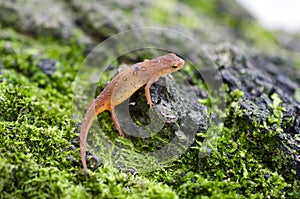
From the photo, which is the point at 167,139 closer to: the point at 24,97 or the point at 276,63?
the point at 24,97

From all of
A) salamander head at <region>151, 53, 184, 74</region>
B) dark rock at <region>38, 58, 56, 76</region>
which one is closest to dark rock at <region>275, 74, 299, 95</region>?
salamander head at <region>151, 53, 184, 74</region>

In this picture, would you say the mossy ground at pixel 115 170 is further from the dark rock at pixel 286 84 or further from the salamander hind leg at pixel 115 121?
the dark rock at pixel 286 84

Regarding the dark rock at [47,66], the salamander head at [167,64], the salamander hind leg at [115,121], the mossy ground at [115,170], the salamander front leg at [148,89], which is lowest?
the mossy ground at [115,170]

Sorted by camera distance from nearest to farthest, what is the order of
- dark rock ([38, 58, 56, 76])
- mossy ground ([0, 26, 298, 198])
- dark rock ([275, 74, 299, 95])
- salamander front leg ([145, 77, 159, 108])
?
1. mossy ground ([0, 26, 298, 198])
2. salamander front leg ([145, 77, 159, 108])
3. dark rock ([275, 74, 299, 95])
4. dark rock ([38, 58, 56, 76])

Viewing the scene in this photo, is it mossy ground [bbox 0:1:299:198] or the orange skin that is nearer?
mossy ground [bbox 0:1:299:198]

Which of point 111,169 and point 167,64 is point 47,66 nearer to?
point 167,64

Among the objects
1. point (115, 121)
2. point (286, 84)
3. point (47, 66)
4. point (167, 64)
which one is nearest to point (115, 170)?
point (115, 121)

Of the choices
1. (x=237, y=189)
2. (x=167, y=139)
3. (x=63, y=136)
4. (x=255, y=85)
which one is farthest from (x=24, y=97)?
(x=255, y=85)

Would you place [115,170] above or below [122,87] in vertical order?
below

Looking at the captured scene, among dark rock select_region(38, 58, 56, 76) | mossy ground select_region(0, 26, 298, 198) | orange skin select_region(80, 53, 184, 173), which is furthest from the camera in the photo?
dark rock select_region(38, 58, 56, 76)

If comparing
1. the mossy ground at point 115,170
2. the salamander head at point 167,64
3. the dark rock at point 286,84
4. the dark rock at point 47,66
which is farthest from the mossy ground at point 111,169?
the dark rock at point 286,84

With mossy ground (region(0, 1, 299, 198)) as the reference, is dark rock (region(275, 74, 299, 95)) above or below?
above

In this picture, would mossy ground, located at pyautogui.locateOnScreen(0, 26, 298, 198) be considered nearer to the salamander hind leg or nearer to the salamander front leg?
the salamander hind leg
